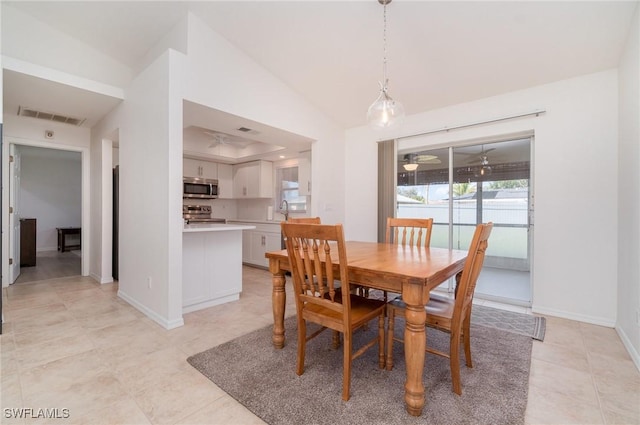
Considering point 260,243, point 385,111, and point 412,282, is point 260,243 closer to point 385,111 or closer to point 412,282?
point 385,111

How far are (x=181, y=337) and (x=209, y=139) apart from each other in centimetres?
379

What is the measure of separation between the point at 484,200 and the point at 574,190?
0.91m

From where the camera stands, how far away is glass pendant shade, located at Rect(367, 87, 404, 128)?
7.55 ft

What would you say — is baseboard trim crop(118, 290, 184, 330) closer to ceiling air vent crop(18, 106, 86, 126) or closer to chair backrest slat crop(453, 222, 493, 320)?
chair backrest slat crop(453, 222, 493, 320)

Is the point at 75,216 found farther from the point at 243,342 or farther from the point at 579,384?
the point at 579,384

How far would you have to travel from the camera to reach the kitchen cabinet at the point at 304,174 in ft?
16.2

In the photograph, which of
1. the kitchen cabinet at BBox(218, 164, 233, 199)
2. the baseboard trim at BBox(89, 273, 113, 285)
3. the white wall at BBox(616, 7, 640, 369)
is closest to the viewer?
the white wall at BBox(616, 7, 640, 369)

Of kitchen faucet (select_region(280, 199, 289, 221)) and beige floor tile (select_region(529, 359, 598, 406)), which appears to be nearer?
beige floor tile (select_region(529, 359, 598, 406))

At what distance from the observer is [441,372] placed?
6.38 ft

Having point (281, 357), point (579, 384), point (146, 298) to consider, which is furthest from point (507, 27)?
point (146, 298)

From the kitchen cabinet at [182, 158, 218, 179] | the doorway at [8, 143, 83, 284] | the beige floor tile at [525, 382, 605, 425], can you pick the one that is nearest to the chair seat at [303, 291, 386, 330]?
the beige floor tile at [525, 382, 605, 425]

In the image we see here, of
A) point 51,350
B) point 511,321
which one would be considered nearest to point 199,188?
point 51,350

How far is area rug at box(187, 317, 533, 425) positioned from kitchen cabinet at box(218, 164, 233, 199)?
4.24 metres

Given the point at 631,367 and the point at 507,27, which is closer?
the point at 631,367
